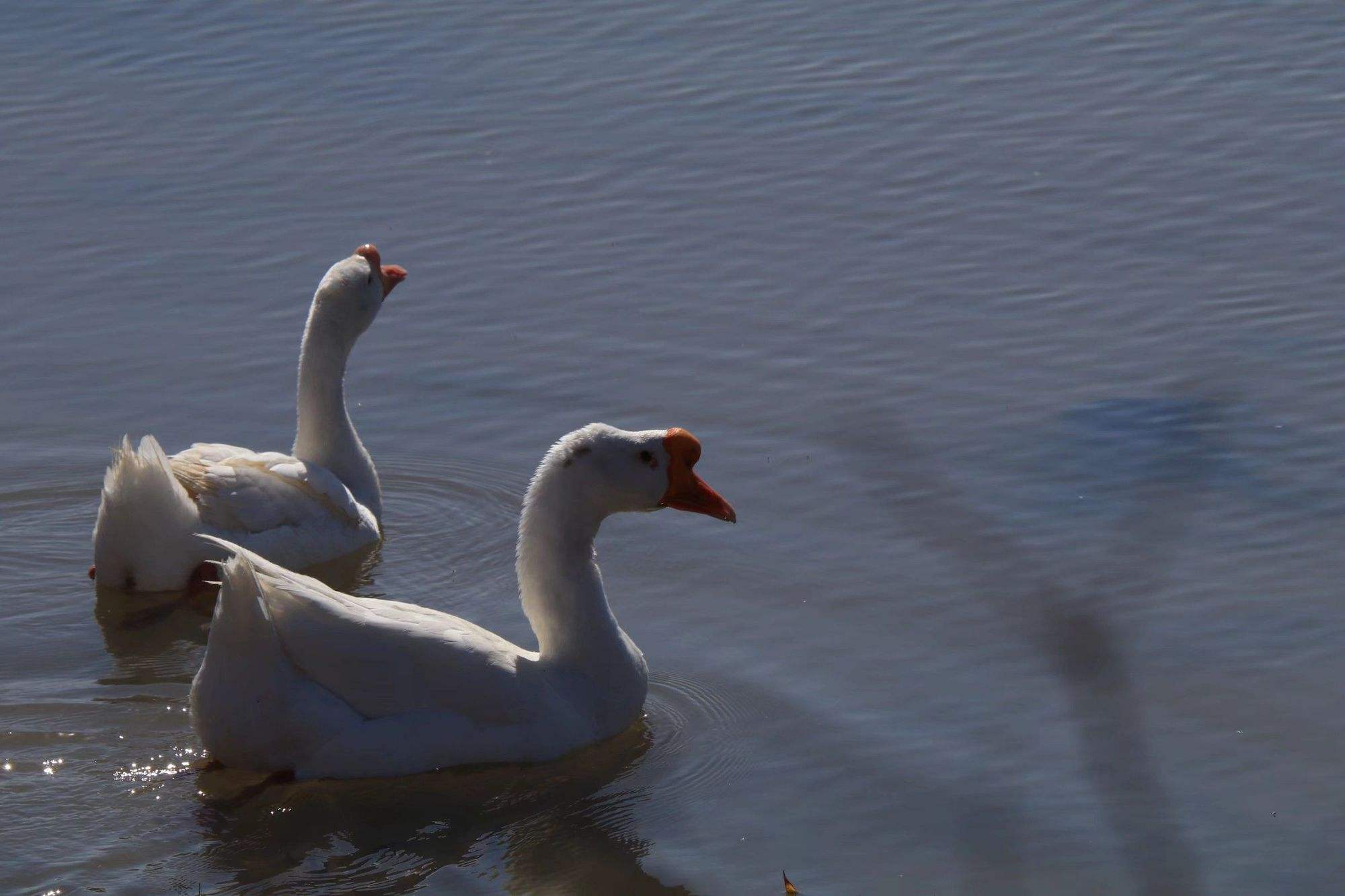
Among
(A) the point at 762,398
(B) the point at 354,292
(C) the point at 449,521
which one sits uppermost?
(B) the point at 354,292

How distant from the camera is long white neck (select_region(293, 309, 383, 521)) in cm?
950

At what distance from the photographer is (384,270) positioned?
10086 millimetres

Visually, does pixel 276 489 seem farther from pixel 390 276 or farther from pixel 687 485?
pixel 687 485

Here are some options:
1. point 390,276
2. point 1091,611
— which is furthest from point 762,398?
point 1091,611

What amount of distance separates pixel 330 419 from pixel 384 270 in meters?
0.94

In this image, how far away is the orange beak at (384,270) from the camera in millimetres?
10008

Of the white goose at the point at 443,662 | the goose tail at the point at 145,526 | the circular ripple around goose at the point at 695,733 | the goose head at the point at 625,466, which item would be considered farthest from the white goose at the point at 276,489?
the circular ripple around goose at the point at 695,733

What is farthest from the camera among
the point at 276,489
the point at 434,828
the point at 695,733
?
the point at 276,489

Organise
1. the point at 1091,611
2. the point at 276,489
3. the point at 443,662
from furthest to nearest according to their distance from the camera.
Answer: the point at 276,489 < the point at 1091,611 < the point at 443,662

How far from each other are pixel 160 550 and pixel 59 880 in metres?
2.57

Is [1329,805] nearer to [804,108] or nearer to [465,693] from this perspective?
[465,693]

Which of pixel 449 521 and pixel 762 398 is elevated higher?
pixel 762 398

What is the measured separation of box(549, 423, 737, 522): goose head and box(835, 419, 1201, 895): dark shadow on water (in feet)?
2.33

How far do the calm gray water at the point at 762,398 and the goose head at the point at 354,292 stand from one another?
66 centimetres
